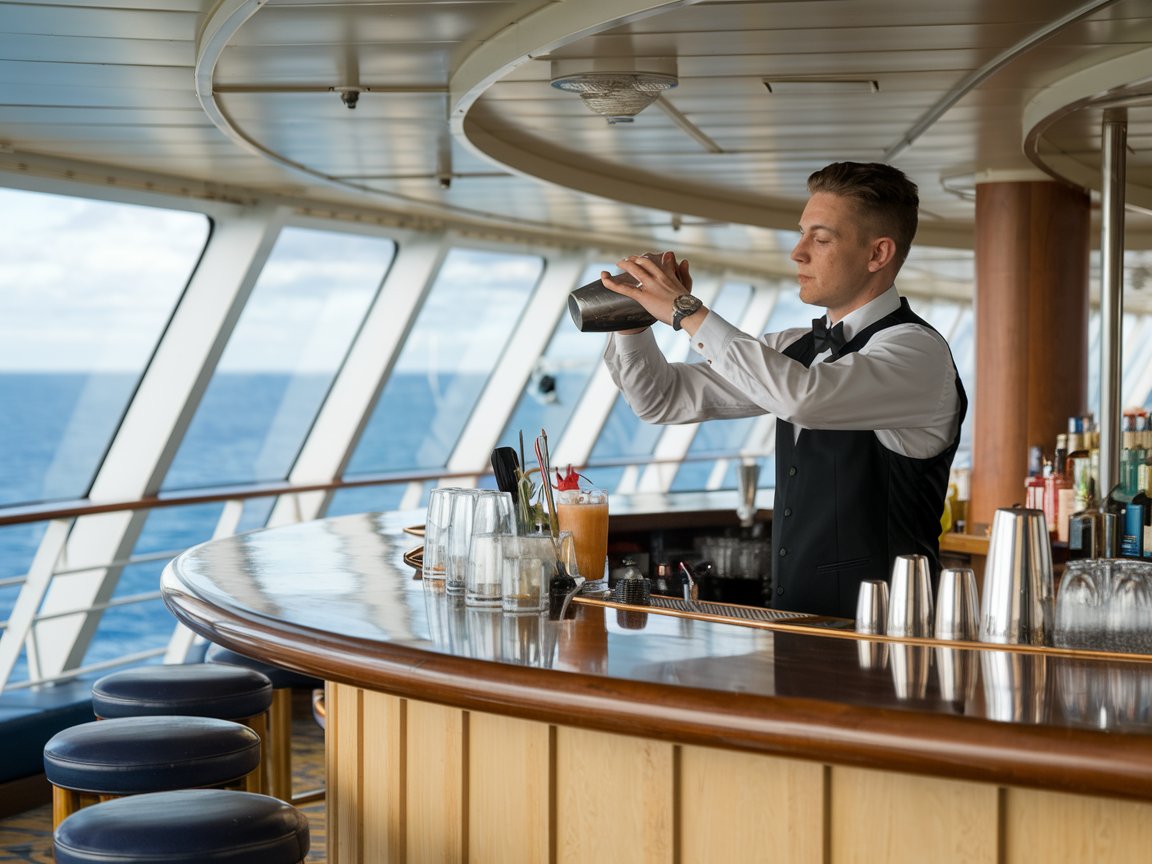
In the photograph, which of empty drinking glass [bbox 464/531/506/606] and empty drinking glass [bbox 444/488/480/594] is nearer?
empty drinking glass [bbox 464/531/506/606]

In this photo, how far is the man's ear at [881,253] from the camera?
2355mm

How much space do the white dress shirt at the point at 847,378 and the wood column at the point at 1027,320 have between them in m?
3.30

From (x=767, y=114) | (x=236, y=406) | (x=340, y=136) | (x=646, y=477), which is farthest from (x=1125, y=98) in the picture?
(x=236, y=406)

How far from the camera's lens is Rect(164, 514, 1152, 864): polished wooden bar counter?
4.76 feet

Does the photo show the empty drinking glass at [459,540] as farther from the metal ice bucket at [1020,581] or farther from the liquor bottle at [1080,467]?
the liquor bottle at [1080,467]

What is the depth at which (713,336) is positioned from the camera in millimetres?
2127

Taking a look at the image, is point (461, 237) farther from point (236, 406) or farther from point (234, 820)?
point (236, 406)

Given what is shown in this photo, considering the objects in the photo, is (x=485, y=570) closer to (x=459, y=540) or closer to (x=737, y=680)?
(x=459, y=540)

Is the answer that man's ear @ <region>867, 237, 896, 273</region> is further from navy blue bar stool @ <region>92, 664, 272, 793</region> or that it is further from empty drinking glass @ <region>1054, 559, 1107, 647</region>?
navy blue bar stool @ <region>92, 664, 272, 793</region>

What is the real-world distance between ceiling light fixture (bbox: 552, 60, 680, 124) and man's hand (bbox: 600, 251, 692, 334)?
1456 millimetres

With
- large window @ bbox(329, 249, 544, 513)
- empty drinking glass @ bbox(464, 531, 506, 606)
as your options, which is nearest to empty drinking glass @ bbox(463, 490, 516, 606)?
empty drinking glass @ bbox(464, 531, 506, 606)

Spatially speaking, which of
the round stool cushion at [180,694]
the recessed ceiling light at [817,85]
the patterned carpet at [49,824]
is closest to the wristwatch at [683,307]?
the round stool cushion at [180,694]

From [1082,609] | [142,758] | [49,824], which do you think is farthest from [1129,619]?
[49,824]

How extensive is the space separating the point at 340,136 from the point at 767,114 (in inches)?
58.9
